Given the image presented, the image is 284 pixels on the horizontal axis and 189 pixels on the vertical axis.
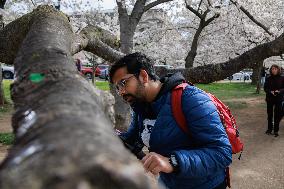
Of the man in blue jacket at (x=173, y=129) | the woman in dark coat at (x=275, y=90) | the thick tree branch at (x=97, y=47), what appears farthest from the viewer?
the woman in dark coat at (x=275, y=90)

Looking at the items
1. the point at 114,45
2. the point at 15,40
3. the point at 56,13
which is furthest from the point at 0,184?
the point at 114,45

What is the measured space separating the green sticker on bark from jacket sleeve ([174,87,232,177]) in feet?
4.07

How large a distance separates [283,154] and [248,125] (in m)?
4.06

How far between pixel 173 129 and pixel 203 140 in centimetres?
21

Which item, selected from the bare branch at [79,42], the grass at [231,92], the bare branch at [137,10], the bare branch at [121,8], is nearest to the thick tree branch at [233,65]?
the bare branch at [79,42]

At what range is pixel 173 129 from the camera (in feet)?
7.56

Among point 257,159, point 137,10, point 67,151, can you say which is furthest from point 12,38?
point 137,10

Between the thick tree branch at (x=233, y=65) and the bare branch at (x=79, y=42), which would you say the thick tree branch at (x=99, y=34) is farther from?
the thick tree branch at (x=233, y=65)

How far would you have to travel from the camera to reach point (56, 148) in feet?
1.79

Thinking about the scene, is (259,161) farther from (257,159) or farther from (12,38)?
(12,38)

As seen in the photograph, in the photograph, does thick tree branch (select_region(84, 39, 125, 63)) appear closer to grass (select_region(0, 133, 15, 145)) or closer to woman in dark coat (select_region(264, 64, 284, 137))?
grass (select_region(0, 133, 15, 145))

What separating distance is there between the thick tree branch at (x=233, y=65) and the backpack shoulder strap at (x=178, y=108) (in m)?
1.23

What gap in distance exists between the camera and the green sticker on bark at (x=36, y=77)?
3.15ft

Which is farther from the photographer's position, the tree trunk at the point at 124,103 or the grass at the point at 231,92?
the grass at the point at 231,92
